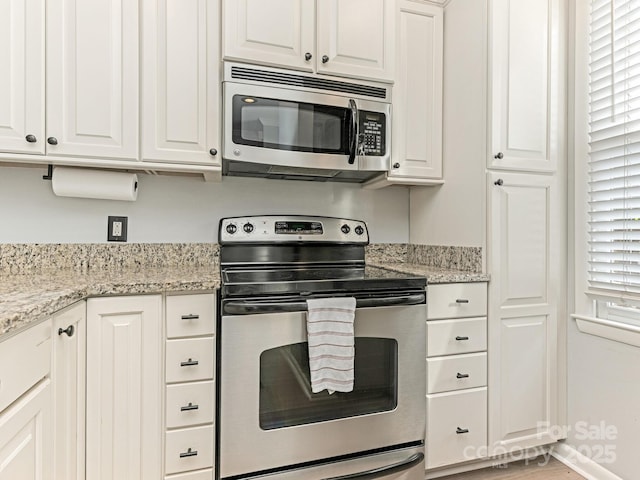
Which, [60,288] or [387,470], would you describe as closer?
[60,288]

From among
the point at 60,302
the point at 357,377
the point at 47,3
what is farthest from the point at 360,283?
the point at 47,3

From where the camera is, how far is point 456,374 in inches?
65.9

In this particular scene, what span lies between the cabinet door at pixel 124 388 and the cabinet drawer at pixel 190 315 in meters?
0.04

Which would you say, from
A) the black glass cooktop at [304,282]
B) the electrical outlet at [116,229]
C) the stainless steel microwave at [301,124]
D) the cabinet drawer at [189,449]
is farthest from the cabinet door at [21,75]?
the cabinet drawer at [189,449]

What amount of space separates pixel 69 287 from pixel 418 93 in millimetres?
1787

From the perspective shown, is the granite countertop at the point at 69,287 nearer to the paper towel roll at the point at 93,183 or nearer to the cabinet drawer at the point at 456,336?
the cabinet drawer at the point at 456,336

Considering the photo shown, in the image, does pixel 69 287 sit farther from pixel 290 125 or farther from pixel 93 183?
pixel 290 125

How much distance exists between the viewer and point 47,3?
4.72 feet

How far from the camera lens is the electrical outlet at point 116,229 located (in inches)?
70.9

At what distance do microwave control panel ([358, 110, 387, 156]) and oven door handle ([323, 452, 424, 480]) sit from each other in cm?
140

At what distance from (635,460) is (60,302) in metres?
2.23

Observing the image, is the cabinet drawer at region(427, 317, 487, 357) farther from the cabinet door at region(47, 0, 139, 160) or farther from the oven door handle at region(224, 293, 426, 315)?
the cabinet door at region(47, 0, 139, 160)

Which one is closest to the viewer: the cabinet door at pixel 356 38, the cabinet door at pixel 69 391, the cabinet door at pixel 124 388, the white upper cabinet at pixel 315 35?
the cabinet door at pixel 69 391

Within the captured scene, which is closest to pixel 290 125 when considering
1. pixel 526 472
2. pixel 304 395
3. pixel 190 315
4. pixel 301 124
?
pixel 301 124
